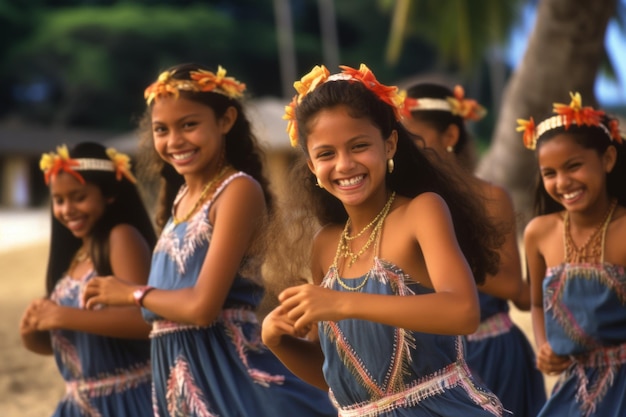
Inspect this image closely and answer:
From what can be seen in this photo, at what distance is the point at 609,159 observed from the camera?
4.51 m

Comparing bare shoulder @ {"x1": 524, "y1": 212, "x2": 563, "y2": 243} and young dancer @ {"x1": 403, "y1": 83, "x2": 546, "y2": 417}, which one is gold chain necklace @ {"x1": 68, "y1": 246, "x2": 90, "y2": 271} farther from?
bare shoulder @ {"x1": 524, "y1": 212, "x2": 563, "y2": 243}

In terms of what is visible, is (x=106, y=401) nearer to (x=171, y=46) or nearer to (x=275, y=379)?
(x=275, y=379)

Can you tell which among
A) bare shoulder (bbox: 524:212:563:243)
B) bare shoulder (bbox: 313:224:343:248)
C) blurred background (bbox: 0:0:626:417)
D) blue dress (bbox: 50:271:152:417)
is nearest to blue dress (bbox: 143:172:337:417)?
blue dress (bbox: 50:271:152:417)

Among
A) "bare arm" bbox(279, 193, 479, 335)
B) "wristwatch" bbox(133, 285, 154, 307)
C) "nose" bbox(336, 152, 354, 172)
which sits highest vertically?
"nose" bbox(336, 152, 354, 172)

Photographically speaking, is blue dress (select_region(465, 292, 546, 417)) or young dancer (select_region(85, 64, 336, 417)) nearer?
young dancer (select_region(85, 64, 336, 417))

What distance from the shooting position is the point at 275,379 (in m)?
4.26

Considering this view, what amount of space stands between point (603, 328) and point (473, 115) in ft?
5.77

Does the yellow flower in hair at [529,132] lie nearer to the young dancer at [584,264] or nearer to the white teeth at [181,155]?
the young dancer at [584,264]

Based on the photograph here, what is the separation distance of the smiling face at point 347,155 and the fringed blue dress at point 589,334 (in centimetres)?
133

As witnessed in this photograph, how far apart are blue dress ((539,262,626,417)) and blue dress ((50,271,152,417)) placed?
1.65 m

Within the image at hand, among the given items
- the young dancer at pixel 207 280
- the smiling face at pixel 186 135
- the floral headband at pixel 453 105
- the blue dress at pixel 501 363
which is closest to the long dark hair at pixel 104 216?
the young dancer at pixel 207 280

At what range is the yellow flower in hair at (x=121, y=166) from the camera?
5.14 m

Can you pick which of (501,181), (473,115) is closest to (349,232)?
(473,115)

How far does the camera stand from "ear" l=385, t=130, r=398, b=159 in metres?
3.44
